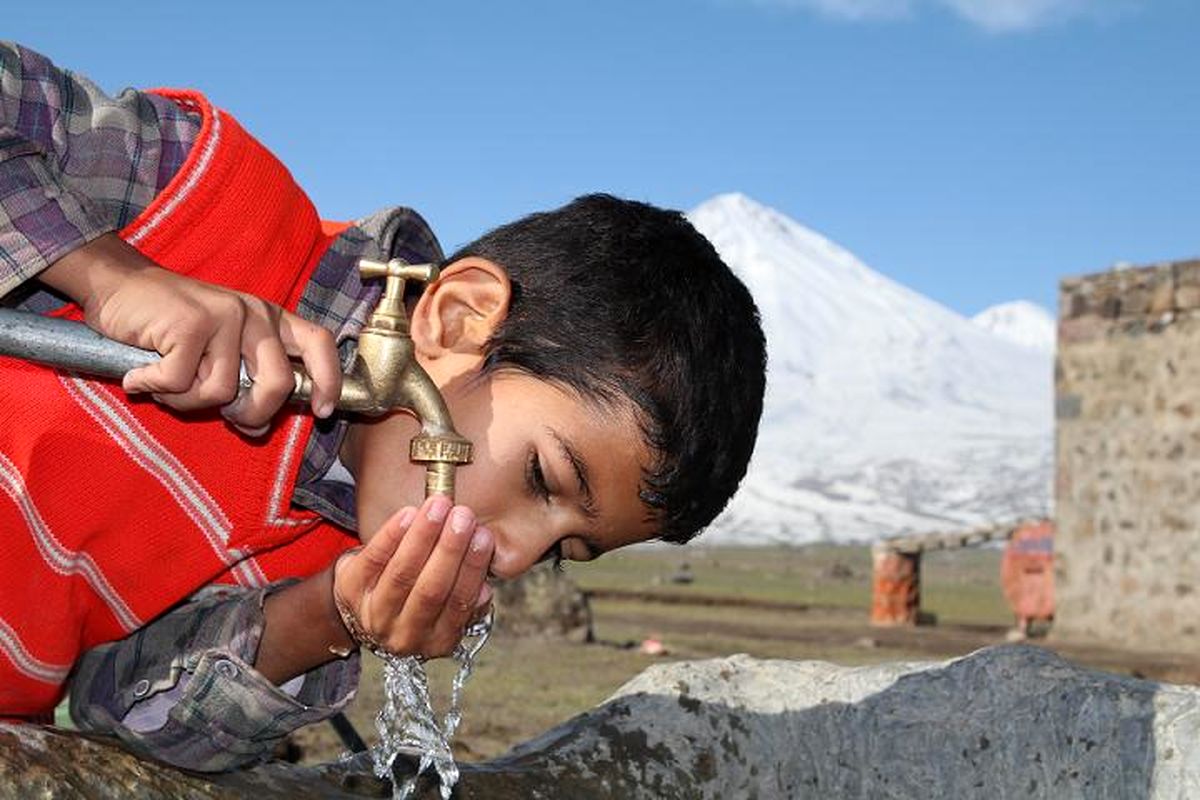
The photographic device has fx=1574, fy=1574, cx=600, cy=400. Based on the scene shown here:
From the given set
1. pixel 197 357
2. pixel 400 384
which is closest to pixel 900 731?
pixel 400 384

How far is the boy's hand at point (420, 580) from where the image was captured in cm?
174

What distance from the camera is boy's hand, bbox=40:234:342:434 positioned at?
61.9 inches

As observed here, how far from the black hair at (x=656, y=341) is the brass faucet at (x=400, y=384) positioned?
29 cm

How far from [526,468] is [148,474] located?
0.49 m

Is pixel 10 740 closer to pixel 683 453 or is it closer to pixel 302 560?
pixel 302 560

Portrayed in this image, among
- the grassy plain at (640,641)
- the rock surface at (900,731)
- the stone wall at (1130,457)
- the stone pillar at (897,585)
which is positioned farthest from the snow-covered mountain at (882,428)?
the rock surface at (900,731)

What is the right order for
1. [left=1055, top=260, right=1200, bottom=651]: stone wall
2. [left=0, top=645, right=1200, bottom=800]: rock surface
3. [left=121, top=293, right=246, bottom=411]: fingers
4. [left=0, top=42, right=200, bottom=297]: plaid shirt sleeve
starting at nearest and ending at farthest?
[left=121, top=293, right=246, bottom=411]: fingers
[left=0, top=42, right=200, bottom=297]: plaid shirt sleeve
[left=0, top=645, right=1200, bottom=800]: rock surface
[left=1055, top=260, right=1200, bottom=651]: stone wall

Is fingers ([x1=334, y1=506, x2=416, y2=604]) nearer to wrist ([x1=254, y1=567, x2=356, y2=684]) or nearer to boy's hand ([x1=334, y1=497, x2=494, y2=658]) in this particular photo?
boy's hand ([x1=334, y1=497, x2=494, y2=658])

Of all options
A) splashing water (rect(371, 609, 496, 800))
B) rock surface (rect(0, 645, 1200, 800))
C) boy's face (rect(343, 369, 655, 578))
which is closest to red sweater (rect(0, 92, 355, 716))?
boy's face (rect(343, 369, 655, 578))

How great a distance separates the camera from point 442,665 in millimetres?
8422

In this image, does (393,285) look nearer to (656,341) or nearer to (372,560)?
(372,560)

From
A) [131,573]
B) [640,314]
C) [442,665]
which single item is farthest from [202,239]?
[442,665]

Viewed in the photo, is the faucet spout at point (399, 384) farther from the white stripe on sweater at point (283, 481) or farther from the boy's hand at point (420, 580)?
the white stripe on sweater at point (283, 481)

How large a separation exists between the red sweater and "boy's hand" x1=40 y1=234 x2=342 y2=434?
0.99 feet
